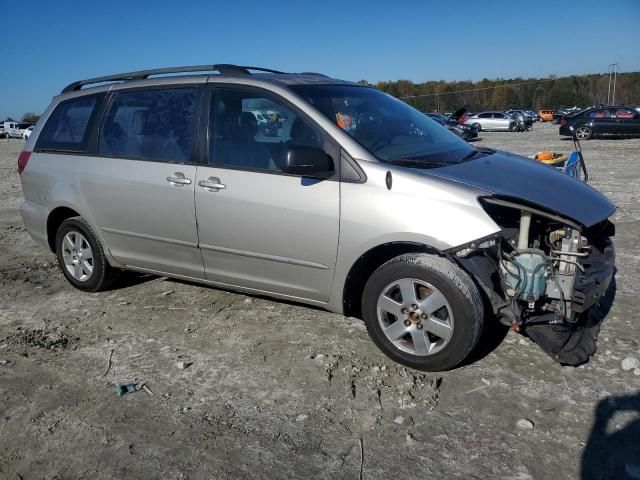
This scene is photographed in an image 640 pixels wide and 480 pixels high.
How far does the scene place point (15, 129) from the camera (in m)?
49.0

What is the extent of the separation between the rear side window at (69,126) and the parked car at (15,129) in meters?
49.8

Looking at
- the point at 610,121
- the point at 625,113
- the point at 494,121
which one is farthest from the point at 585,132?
the point at 494,121

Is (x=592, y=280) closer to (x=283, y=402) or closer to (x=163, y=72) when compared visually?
(x=283, y=402)

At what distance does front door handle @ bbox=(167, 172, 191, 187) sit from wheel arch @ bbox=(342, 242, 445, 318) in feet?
4.57

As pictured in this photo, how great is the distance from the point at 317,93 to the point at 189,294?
215 centimetres

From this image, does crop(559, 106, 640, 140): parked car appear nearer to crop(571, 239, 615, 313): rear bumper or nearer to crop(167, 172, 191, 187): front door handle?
crop(571, 239, 615, 313): rear bumper

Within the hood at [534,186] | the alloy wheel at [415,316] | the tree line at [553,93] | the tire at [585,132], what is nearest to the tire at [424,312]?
the alloy wheel at [415,316]

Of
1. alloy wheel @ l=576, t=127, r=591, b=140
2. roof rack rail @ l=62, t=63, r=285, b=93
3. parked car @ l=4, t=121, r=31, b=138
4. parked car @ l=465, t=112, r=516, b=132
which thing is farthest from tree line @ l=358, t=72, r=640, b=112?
roof rack rail @ l=62, t=63, r=285, b=93

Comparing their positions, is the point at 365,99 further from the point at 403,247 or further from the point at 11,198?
the point at 11,198

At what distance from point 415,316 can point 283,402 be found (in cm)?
93

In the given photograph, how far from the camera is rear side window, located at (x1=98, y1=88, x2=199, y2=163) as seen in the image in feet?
13.6

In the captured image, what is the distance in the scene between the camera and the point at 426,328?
3.34m

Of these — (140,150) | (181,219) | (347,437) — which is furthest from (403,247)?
(140,150)

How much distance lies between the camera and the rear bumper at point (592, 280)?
→ 10.4 feet
